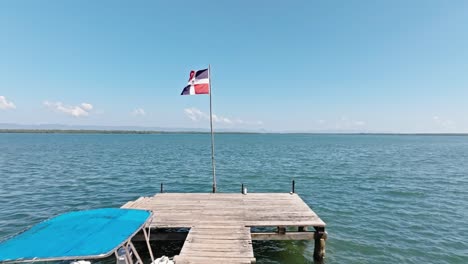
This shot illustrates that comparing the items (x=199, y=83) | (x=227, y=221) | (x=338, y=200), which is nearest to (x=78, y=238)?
(x=227, y=221)

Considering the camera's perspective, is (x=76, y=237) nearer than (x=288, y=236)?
Yes

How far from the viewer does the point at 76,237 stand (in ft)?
20.1

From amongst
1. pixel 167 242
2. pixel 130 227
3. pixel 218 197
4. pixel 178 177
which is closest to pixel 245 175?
pixel 178 177

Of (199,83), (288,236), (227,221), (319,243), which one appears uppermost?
(199,83)

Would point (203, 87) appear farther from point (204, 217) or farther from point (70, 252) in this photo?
point (70, 252)

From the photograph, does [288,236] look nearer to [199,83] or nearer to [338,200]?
[199,83]

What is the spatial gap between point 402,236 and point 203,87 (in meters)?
14.1

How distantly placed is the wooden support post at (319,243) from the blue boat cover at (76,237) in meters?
6.94

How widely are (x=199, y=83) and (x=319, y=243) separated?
1115 centimetres

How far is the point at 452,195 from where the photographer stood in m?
22.0

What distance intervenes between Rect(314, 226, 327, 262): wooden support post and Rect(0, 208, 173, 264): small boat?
20.6ft

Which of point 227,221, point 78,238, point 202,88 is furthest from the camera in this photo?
point 202,88

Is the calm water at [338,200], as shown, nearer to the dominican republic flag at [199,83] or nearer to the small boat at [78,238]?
the small boat at [78,238]

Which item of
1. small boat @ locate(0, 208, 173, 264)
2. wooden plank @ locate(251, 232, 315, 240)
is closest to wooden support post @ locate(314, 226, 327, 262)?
wooden plank @ locate(251, 232, 315, 240)
